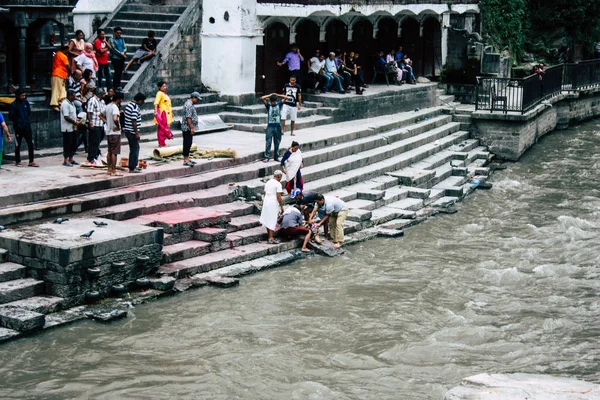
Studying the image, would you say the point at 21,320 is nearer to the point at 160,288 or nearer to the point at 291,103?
the point at 160,288

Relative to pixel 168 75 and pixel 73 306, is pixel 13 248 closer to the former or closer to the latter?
pixel 73 306

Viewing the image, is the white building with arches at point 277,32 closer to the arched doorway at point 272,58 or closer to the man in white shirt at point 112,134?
the arched doorway at point 272,58

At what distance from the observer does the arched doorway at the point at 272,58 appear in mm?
24281

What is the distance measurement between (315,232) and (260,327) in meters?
4.12

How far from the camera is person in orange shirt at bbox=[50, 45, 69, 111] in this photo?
59.5 feet

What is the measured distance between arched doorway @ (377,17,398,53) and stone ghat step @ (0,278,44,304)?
18.6 meters

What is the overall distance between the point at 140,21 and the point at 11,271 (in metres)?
12.5

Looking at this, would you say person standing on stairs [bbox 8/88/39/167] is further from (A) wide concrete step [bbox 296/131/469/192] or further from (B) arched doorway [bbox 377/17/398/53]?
(B) arched doorway [bbox 377/17/398/53]

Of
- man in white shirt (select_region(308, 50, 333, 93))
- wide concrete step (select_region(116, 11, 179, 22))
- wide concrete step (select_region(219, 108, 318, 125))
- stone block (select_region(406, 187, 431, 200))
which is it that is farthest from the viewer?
man in white shirt (select_region(308, 50, 333, 93))

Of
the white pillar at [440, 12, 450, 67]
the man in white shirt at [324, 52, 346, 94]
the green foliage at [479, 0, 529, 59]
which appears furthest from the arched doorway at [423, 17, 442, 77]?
the man in white shirt at [324, 52, 346, 94]

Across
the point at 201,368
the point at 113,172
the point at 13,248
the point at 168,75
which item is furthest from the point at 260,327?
the point at 168,75

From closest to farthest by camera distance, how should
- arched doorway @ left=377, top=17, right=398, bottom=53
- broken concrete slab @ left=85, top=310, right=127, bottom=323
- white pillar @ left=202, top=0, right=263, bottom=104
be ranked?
broken concrete slab @ left=85, top=310, right=127, bottom=323, white pillar @ left=202, top=0, right=263, bottom=104, arched doorway @ left=377, top=17, right=398, bottom=53

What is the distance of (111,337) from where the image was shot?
12500mm

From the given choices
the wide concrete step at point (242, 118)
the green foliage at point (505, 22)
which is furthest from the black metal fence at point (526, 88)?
the wide concrete step at point (242, 118)
